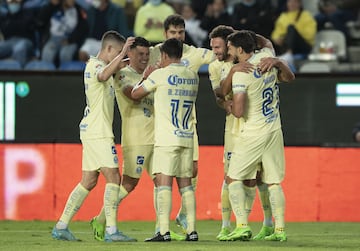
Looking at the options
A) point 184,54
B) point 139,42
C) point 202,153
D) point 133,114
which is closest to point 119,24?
point 202,153

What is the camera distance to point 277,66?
12.9m

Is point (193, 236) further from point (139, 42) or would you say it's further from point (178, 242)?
point (139, 42)

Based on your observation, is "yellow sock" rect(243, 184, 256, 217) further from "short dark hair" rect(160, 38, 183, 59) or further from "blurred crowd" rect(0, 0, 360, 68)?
"blurred crowd" rect(0, 0, 360, 68)

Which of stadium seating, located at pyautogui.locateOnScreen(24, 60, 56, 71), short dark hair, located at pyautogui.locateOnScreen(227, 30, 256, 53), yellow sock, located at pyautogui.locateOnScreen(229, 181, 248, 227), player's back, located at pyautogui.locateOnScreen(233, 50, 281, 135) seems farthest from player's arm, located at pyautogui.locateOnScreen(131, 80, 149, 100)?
stadium seating, located at pyautogui.locateOnScreen(24, 60, 56, 71)

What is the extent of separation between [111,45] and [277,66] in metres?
1.80

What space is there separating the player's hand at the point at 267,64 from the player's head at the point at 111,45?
151 cm

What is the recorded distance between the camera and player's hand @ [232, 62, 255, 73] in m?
12.8

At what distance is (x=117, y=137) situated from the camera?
1812 centimetres

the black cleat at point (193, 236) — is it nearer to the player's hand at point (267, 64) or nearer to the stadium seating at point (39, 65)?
the player's hand at point (267, 64)

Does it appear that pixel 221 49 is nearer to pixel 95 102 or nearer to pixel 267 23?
pixel 95 102

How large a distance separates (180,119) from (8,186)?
552 centimetres

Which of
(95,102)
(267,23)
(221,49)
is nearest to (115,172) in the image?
(95,102)

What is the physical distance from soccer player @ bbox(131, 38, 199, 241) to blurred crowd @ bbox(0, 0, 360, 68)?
6284 mm

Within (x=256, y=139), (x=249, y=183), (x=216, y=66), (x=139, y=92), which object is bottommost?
(x=249, y=183)
